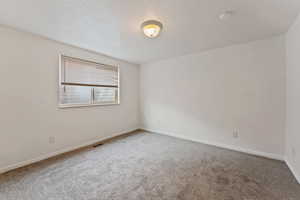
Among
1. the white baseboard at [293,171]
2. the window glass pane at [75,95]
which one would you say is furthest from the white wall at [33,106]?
the white baseboard at [293,171]

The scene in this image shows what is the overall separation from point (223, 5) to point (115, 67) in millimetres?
2939

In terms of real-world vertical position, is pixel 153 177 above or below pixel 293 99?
below

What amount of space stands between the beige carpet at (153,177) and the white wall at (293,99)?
0.27 m

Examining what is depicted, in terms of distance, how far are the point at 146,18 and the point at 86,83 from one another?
215cm

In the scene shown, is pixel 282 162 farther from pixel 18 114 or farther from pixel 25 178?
pixel 18 114

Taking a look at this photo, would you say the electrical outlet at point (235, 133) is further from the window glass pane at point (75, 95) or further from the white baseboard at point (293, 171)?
the window glass pane at point (75, 95)

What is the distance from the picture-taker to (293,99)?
1.96 m

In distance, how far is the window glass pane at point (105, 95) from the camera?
11.2ft

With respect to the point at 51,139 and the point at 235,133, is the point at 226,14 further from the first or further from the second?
the point at 51,139

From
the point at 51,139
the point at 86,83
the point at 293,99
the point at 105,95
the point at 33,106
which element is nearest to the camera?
the point at 293,99

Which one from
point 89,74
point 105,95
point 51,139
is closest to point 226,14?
point 89,74

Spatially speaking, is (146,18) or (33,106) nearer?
(146,18)

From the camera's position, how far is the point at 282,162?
7.41 feet

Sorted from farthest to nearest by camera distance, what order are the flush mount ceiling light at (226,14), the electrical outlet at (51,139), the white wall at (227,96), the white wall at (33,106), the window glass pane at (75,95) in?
the window glass pane at (75,95) → the electrical outlet at (51,139) → the white wall at (227,96) → the white wall at (33,106) → the flush mount ceiling light at (226,14)
